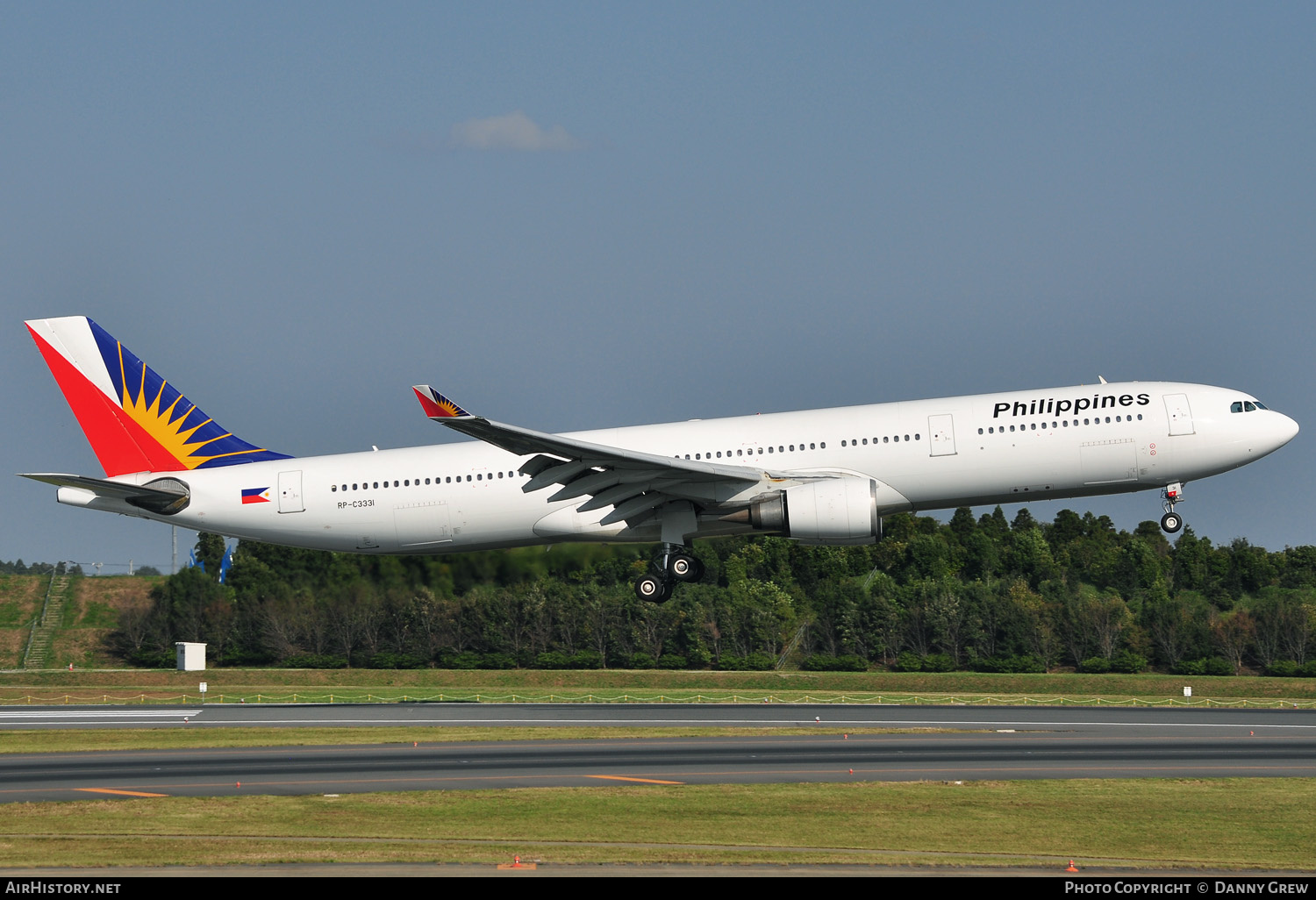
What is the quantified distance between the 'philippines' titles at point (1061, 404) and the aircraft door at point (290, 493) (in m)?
19.2

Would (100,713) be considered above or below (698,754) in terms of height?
above

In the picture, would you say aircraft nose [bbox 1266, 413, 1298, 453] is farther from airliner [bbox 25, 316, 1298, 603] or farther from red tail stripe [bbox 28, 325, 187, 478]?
red tail stripe [bbox 28, 325, 187, 478]

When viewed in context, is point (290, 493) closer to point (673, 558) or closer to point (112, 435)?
point (112, 435)

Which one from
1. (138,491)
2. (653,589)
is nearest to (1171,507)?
(653,589)

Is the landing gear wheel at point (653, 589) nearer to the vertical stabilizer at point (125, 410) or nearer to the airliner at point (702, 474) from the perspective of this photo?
the airliner at point (702, 474)

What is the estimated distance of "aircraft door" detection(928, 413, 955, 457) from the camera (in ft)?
119

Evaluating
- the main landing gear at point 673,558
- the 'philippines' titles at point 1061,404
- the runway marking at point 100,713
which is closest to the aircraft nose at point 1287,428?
Result: the 'philippines' titles at point 1061,404

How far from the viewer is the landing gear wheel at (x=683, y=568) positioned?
37500mm

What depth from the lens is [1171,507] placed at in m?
37.1

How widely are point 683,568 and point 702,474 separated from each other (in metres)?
3.30

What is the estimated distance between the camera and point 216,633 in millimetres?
55312

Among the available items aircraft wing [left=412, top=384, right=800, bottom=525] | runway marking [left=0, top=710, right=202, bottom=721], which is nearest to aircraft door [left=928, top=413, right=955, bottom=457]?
aircraft wing [left=412, top=384, right=800, bottom=525]

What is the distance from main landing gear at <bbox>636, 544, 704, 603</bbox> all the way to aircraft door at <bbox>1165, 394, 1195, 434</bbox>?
42.0 ft
